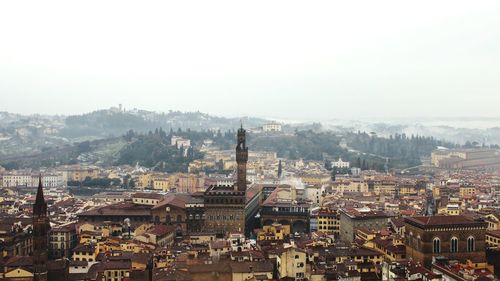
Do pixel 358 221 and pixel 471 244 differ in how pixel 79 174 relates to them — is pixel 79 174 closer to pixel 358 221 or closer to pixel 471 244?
pixel 358 221

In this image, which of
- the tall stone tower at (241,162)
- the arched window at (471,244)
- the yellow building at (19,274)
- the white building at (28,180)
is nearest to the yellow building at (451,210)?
the arched window at (471,244)

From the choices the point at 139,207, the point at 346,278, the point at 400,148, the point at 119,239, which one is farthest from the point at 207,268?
the point at 400,148

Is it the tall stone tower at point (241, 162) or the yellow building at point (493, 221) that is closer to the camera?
the yellow building at point (493, 221)

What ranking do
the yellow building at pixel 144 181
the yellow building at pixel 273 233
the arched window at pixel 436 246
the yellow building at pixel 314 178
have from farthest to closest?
the yellow building at pixel 144 181 < the yellow building at pixel 314 178 < the yellow building at pixel 273 233 < the arched window at pixel 436 246

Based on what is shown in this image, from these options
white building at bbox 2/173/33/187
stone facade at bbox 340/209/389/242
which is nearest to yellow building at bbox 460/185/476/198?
stone facade at bbox 340/209/389/242

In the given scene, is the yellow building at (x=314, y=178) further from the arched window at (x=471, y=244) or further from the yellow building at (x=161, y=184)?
the arched window at (x=471, y=244)

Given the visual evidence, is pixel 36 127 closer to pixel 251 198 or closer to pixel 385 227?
pixel 251 198

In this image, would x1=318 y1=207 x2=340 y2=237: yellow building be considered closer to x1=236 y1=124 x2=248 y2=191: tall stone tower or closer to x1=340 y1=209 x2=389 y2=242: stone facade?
x1=340 y1=209 x2=389 y2=242: stone facade

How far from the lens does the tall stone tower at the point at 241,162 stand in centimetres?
4122

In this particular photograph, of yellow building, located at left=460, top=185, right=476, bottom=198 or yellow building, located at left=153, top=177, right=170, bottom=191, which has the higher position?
yellow building, located at left=460, top=185, right=476, bottom=198

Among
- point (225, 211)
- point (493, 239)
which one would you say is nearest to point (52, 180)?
point (225, 211)

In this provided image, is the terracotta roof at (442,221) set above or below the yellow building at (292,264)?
above

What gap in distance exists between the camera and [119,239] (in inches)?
1287

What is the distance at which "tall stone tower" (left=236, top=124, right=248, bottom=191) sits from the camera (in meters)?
41.2
